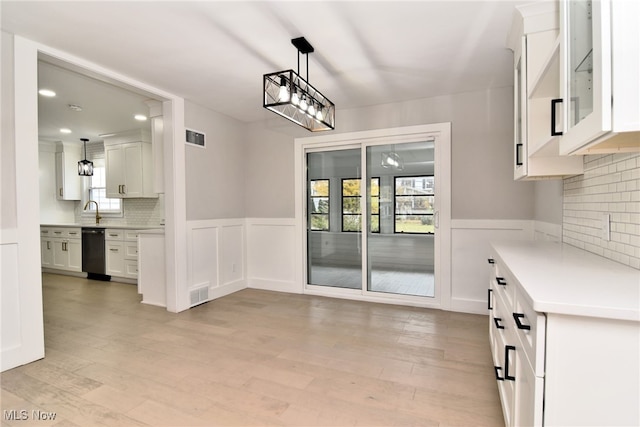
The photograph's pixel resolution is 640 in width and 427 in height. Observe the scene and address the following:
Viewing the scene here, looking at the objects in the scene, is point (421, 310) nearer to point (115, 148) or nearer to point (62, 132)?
point (115, 148)

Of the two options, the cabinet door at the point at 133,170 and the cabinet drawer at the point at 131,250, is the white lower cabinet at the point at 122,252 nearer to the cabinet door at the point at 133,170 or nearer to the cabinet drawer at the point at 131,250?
the cabinet drawer at the point at 131,250

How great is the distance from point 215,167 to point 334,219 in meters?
1.78

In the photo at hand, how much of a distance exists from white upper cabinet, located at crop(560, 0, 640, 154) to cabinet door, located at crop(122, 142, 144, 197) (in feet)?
19.1

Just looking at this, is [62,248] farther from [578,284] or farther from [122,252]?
[578,284]

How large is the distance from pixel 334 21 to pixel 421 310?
309 centimetres

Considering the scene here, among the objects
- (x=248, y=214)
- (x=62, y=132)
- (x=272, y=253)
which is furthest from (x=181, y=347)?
(x=62, y=132)

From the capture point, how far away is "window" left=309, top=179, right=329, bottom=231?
4500 millimetres

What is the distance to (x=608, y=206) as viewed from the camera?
176 cm

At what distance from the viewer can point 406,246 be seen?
4.07m

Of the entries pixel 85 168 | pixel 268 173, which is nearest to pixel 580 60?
pixel 268 173

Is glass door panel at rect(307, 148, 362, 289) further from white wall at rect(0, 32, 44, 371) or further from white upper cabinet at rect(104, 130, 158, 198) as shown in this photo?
white wall at rect(0, 32, 44, 371)

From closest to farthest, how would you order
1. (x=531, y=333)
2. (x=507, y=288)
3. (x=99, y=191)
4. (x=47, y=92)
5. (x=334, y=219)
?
(x=531, y=333) < (x=507, y=288) < (x=47, y=92) < (x=334, y=219) < (x=99, y=191)

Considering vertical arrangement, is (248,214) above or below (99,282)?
above

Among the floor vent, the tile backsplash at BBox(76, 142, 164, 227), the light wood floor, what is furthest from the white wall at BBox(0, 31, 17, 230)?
the tile backsplash at BBox(76, 142, 164, 227)
